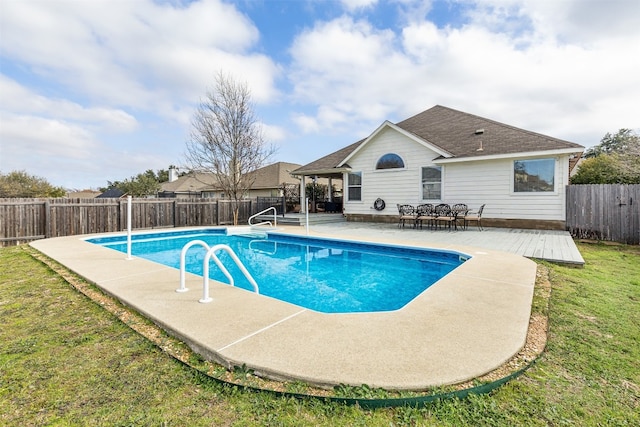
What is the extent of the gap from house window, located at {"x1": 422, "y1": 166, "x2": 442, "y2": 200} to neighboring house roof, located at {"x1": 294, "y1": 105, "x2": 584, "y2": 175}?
650mm

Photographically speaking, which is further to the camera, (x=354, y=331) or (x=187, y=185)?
(x=187, y=185)

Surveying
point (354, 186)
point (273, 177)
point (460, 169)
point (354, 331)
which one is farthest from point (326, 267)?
point (273, 177)

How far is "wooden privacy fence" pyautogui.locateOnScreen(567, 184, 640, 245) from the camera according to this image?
929cm

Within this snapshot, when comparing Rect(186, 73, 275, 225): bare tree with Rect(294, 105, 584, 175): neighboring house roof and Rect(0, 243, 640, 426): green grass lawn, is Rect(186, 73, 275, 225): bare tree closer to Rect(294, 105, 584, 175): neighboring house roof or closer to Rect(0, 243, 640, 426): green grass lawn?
Rect(294, 105, 584, 175): neighboring house roof

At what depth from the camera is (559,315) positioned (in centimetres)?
346

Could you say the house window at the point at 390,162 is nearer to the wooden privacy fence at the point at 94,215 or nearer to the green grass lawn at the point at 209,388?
the wooden privacy fence at the point at 94,215

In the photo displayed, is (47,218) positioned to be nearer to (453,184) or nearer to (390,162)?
(390,162)

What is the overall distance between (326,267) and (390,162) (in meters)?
8.40

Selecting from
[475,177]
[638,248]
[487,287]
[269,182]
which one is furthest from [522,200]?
[269,182]

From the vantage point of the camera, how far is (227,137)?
15.6 m

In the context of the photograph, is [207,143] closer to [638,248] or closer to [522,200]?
[522,200]

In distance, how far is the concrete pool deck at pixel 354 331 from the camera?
7.22ft

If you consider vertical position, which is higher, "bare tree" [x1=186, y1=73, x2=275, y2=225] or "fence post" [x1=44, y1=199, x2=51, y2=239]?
"bare tree" [x1=186, y1=73, x2=275, y2=225]

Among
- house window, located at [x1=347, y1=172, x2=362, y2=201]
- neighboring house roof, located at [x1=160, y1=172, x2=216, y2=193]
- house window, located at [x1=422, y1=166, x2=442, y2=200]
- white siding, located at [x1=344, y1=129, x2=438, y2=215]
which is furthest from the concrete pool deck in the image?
neighboring house roof, located at [x1=160, y1=172, x2=216, y2=193]
